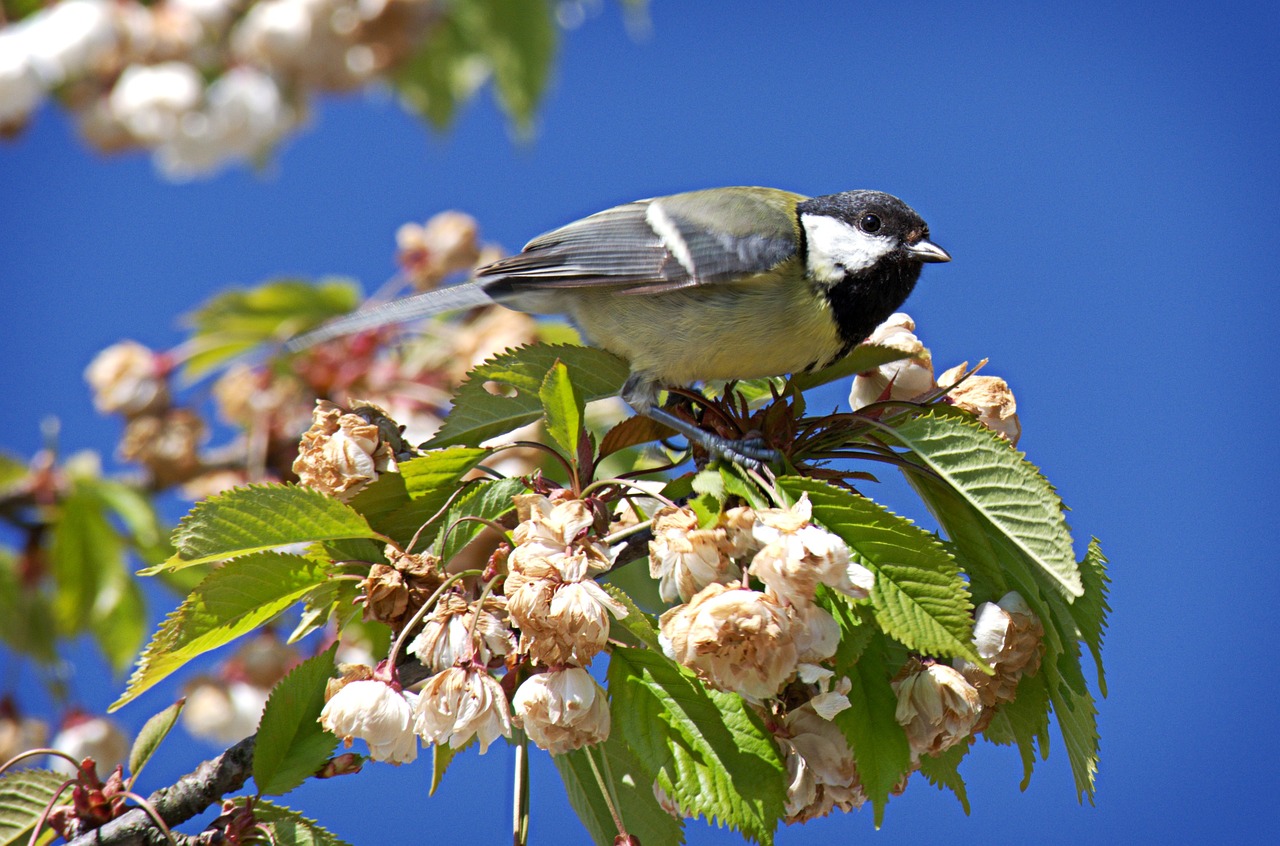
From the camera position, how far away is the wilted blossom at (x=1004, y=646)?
1.62 m

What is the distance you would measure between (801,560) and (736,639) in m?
0.13

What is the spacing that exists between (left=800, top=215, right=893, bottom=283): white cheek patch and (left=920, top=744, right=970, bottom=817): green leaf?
1161 millimetres

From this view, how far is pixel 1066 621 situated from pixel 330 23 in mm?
2539

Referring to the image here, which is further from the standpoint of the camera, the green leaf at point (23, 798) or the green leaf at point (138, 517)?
the green leaf at point (138, 517)

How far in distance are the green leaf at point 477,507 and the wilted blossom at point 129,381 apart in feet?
7.49

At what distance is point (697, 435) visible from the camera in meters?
1.93

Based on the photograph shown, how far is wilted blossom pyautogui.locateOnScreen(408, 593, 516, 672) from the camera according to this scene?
1.54m

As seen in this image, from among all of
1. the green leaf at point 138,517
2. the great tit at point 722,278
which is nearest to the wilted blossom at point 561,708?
the great tit at point 722,278

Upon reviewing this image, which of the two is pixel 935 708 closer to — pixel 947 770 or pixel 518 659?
pixel 947 770

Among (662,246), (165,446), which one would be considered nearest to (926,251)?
(662,246)

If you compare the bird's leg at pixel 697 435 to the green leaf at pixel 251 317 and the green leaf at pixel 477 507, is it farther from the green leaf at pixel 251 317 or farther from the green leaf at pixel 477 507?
the green leaf at pixel 251 317

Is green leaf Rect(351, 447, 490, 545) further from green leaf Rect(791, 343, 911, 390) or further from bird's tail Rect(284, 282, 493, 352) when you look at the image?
bird's tail Rect(284, 282, 493, 352)

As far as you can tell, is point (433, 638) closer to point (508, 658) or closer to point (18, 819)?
point (508, 658)

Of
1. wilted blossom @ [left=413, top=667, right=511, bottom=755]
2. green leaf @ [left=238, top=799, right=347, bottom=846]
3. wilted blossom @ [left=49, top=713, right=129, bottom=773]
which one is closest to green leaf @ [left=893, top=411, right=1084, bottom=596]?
wilted blossom @ [left=413, top=667, right=511, bottom=755]
